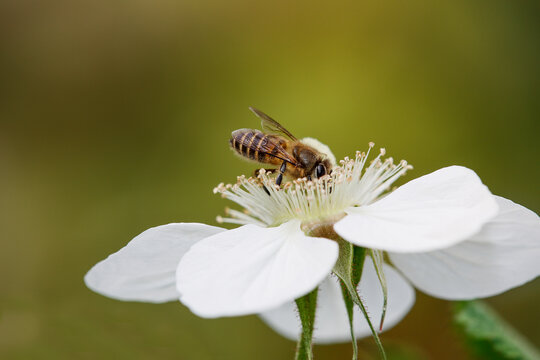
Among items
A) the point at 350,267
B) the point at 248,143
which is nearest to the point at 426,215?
the point at 350,267

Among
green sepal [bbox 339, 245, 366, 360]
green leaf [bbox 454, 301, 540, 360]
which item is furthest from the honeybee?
green leaf [bbox 454, 301, 540, 360]

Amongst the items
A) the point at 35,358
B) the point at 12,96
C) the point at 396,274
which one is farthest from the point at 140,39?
the point at 396,274

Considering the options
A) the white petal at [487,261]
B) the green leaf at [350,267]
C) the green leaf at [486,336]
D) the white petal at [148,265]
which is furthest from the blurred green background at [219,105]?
the green leaf at [350,267]

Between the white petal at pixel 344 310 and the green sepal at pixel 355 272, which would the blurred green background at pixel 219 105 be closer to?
the white petal at pixel 344 310

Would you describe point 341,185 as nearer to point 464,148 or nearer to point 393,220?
point 393,220

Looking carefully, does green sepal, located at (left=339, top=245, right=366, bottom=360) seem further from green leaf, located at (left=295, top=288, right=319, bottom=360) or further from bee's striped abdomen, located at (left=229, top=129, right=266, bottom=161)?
bee's striped abdomen, located at (left=229, top=129, right=266, bottom=161)

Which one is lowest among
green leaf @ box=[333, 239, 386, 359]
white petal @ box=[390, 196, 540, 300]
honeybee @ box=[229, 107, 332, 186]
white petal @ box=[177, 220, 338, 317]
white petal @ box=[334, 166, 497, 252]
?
white petal @ box=[390, 196, 540, 300]
